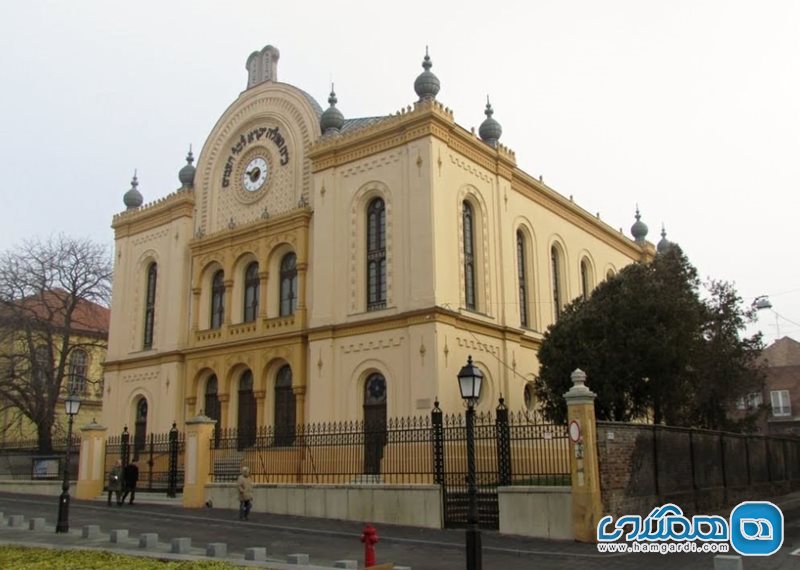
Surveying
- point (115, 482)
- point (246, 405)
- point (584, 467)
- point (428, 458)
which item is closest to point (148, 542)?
point (584, 467)

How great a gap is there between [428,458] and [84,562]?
10144 mm

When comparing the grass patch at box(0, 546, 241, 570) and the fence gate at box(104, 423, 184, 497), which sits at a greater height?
the fence gate at box(104, 423, 184, 497)

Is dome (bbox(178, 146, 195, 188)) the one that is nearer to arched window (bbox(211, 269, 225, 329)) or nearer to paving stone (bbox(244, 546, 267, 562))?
arched window (bbox(211, 269, 225, 329))

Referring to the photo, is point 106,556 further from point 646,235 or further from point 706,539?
point 646,235

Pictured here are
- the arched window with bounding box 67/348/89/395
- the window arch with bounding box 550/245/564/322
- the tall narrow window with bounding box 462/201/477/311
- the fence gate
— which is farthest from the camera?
the arched window with bounding box 67/348/89/395

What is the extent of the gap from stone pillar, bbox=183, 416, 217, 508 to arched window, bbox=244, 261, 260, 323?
820 cm

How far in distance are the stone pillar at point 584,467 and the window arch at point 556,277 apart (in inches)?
703

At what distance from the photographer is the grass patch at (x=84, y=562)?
1067cm

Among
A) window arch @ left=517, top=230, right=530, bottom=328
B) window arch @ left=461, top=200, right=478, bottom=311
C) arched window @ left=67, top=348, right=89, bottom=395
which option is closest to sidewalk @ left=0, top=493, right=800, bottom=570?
window arch @ left=461, top=200, right=478, bottom=311

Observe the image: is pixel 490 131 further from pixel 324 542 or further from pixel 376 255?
pixel 324 542

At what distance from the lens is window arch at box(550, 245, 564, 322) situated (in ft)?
110

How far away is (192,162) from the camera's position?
3581 centimetres

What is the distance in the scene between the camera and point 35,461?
3044 centimetres

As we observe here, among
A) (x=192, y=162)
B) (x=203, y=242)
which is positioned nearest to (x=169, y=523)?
(x=203, y=242)
